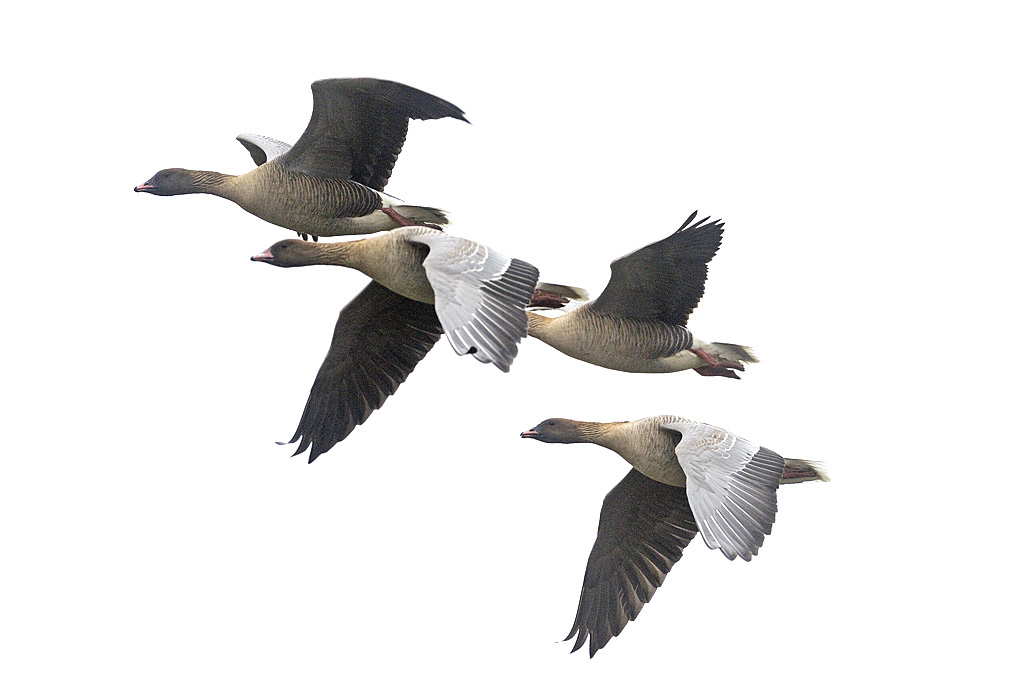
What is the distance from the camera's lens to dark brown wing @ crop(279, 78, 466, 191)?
13195 mm

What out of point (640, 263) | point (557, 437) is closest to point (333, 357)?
point (557, 437)

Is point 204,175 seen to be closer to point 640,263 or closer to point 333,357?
point 333,357

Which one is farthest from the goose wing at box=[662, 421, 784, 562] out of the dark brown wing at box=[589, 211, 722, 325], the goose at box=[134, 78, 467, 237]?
the goose at box=[134, 78, 467, 237]

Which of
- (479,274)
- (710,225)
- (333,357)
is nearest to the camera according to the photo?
(479,274)

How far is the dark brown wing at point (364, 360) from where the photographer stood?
14500 millimetres

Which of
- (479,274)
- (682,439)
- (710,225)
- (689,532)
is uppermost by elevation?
(710,225)

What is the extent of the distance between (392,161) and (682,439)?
374 centimetres

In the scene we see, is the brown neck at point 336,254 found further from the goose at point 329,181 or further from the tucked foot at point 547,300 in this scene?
the tucked foot at point 547,300

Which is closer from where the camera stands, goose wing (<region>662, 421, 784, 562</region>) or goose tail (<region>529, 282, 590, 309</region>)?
Answer: goose wing (<region>662, 421, 784, 562</region>)

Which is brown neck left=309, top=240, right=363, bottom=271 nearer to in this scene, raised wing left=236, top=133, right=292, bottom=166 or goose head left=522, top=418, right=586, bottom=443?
raised wing left=236, top=133, right=292, bottom=166

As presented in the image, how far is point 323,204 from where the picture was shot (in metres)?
13.7

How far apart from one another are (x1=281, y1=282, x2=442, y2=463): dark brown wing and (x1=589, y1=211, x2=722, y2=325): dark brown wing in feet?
6.66

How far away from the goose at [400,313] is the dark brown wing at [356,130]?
89cm

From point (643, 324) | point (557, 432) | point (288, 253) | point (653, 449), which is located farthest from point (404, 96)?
point (653, 449)
